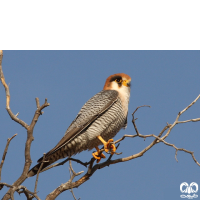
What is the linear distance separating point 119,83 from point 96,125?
135cm

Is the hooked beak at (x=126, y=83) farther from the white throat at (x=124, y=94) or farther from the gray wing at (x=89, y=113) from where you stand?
the gray wing at (x=89, y=113)

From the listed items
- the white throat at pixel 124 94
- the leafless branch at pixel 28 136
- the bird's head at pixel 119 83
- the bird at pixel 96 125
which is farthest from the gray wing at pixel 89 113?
the leafless branch at pixel 28 136

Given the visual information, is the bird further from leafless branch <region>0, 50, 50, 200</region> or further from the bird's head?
leafless branch <region>0, 50, 50, 200</region>

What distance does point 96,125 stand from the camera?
541 cm

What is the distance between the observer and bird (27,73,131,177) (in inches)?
201

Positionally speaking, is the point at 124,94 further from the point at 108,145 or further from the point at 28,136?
the point at 28,136

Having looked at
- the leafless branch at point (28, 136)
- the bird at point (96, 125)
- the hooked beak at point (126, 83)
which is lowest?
the leafless branch at point (28, 136)

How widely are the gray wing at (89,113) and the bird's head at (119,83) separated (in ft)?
0.89

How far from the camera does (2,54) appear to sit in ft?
14.1

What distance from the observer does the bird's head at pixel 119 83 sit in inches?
247

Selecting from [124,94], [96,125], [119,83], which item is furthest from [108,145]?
[119,83]
